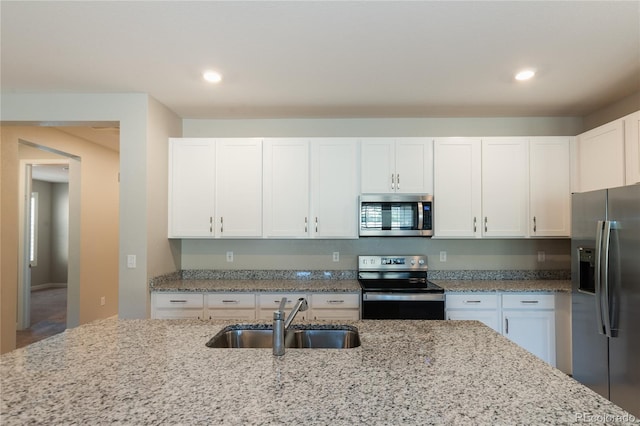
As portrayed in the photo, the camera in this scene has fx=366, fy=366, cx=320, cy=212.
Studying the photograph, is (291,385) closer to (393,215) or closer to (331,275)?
(393,215)

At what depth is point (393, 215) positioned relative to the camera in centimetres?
344

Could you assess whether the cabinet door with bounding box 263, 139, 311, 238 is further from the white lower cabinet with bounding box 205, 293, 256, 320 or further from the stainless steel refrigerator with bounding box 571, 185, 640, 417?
the stainless steel refrigerator with bounding box 571, 185, 640, 417

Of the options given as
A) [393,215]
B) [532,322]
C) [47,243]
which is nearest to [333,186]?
[393,215]

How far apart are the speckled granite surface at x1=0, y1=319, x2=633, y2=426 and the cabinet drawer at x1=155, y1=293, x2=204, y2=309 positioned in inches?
65.5

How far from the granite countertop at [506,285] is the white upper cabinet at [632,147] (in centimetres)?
105

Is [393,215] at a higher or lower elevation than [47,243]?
higher

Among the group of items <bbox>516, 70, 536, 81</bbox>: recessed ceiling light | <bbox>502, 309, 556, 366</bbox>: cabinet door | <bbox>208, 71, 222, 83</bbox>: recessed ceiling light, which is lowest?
<bbox>502, 309, 556, 366</bbox>: cabinet door

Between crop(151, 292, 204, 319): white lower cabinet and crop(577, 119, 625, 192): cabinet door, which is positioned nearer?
crop(577, 119, 625, 192): cabinet door

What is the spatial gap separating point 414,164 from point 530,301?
5.18 ft

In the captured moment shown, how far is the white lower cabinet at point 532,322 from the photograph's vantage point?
3158mm

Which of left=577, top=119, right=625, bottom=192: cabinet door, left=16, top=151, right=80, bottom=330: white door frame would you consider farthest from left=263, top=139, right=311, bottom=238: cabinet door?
left=16, top=151, right=80, bottom=330: white door frame

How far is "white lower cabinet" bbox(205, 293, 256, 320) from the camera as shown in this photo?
325 centimetres

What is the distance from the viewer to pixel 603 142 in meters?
3.03

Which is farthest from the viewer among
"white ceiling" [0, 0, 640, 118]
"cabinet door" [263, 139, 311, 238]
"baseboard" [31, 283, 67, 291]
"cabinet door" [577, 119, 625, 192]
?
"baseboard" [31, 283, 67, 291]
